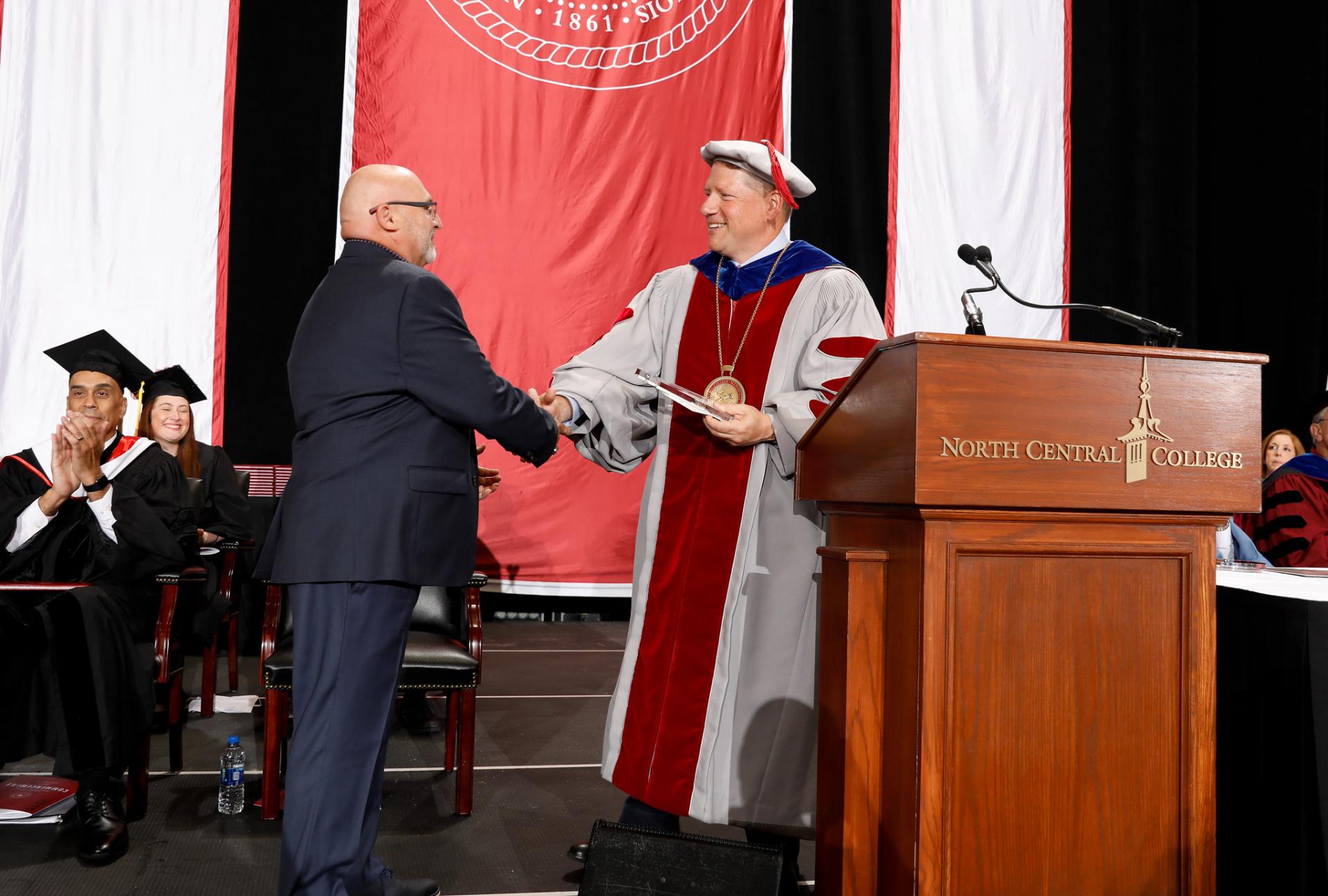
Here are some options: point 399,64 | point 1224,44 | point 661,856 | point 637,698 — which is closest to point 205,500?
point 399,64

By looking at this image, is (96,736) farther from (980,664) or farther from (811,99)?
(811,99)

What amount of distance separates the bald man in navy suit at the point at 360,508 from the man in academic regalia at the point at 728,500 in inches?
13.9

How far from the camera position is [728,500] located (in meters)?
2.55

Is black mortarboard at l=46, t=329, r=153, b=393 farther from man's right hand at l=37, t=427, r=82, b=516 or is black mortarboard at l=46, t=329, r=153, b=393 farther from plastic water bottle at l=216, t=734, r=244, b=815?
plastic water bottle at l=216, t=734, r=244, b=815

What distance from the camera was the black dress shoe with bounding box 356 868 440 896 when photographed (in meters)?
2.49

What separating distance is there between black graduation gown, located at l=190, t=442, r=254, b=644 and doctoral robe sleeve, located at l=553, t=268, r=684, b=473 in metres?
2.68

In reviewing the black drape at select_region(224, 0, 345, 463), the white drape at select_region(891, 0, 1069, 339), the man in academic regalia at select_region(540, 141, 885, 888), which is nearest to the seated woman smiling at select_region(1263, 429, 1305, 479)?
the white drape at select_region(891, 0, 1069, 339)

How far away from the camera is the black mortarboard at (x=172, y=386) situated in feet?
16.8

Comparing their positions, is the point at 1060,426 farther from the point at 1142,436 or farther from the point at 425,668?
the point at 425,668

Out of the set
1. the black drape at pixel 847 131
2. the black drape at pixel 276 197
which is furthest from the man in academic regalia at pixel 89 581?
the black drape at pixel 847 131

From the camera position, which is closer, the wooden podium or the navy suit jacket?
the wooden podium

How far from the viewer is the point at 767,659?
2.43m

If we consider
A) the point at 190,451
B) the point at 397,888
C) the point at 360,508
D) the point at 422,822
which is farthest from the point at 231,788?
the point at 190,451

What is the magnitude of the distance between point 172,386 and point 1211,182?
6.87 m
